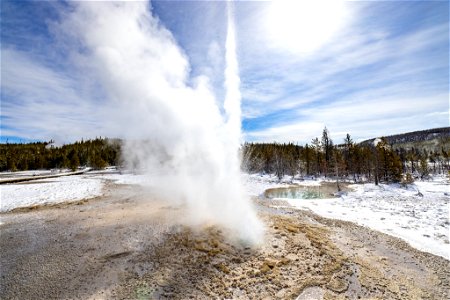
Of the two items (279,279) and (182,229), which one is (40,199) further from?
(279,279)

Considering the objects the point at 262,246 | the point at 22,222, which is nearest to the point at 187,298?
the point at 262,246

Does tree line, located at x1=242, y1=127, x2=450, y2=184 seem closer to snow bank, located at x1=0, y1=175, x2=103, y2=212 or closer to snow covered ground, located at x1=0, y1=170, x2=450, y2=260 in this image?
snow covered ground, located at x1=0, y1=170, x2=450, y2=260

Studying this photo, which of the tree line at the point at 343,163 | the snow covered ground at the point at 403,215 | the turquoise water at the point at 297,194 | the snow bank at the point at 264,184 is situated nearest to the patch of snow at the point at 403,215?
the snow covered ground at the point at 403,215

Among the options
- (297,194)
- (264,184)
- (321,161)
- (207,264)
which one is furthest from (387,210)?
(321,161)

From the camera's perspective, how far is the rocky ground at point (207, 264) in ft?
32.1

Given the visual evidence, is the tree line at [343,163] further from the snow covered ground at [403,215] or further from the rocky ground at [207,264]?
the rocky ground at [207,264]

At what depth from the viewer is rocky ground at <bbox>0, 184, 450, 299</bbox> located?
9773mm

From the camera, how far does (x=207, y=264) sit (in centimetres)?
1174

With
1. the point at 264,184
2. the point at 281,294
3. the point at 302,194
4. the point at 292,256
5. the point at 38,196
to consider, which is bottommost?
the point at 281,294

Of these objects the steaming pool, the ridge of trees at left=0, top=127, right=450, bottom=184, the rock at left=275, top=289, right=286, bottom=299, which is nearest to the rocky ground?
the rock at left=275, top=289, right=286, bottom=299

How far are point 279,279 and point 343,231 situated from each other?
30.8 feet

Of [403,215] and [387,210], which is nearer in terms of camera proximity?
[403,215]

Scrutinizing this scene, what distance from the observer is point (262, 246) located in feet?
44.6

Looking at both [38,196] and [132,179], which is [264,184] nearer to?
[132,179]
